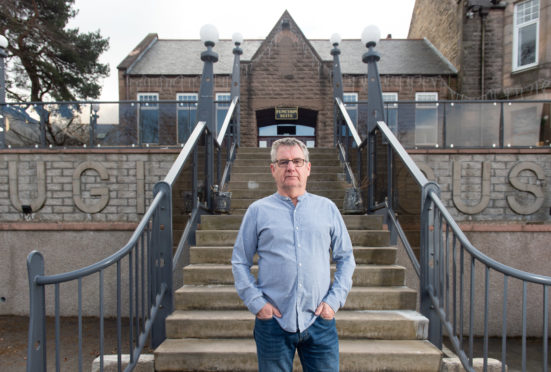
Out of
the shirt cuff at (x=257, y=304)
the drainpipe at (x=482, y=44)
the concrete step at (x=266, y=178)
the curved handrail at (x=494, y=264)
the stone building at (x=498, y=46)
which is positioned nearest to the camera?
the shirt cuff at (x=257, y=304)

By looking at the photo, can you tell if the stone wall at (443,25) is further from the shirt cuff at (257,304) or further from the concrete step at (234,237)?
the shirt cuff at (257,304)

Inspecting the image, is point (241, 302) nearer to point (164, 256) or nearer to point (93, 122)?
point (164, 256)

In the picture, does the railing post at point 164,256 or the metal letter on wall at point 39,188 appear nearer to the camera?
the railing post at point 164,256

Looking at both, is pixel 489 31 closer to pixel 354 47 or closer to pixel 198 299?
pixel 354 47

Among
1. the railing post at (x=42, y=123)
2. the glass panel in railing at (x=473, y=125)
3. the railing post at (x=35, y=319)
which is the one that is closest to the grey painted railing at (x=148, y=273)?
the railing post at (x=35, y=319)

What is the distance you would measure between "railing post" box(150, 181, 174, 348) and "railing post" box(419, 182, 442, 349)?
91.2 inches

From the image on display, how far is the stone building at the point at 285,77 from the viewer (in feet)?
44.6

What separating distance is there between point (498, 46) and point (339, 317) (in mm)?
15265

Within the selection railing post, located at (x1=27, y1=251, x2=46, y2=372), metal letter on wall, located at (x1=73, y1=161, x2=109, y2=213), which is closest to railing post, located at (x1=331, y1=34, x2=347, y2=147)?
metal letter on wall, located at (x1=73, y1=161, x2=109, y2=213)

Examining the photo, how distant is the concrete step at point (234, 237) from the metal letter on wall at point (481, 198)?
4.31 m

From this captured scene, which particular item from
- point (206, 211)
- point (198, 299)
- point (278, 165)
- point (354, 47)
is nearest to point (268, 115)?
point (354, 47)

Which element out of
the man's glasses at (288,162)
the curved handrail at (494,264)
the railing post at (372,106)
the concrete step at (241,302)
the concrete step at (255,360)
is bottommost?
the concrete step at (255,360)

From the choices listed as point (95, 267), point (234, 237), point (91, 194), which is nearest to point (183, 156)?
point (234, 237)

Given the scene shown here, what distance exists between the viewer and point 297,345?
73.0 inches
